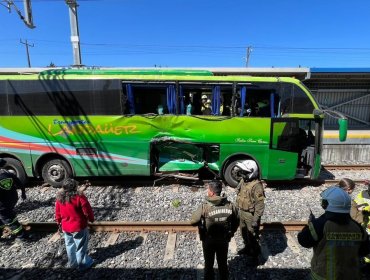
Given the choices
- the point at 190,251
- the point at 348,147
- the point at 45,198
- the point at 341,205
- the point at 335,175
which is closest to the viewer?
the point at 341,205

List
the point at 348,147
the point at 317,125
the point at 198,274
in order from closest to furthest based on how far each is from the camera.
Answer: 1. the point at 198,274
2. the point at 317,125
3. the point at 348,147

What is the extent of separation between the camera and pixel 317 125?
25.4ft

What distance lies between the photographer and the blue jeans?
4.14m

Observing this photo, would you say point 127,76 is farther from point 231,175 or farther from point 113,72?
point 231,175

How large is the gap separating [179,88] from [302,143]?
4.18 meters

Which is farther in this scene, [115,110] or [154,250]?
[115,110]

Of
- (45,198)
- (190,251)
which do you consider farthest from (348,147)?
(45,198)

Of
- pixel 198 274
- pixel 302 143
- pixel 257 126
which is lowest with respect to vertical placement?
pixel 198 274

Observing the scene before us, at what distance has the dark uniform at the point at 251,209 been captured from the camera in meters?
4.13

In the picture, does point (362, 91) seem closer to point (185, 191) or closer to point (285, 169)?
point (285, 169)

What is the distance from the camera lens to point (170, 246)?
4965 mm

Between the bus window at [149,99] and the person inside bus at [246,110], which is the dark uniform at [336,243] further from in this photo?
the bus window at [149,99]

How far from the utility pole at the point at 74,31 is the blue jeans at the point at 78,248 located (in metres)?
9.15

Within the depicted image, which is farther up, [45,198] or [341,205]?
[341,205]
